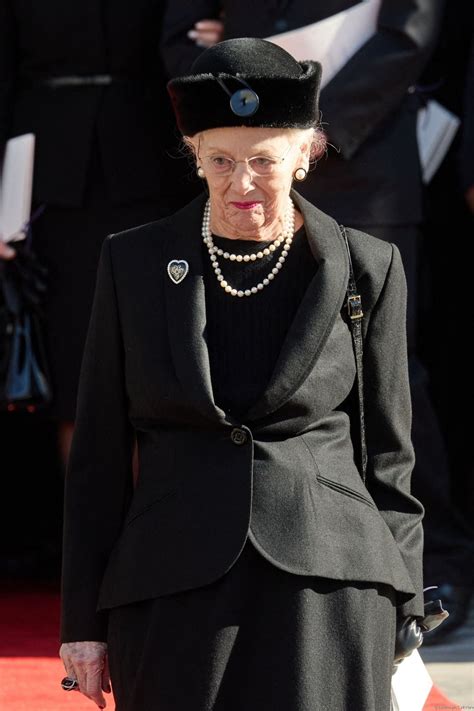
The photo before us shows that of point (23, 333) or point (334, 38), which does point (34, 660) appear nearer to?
point (23, 333)

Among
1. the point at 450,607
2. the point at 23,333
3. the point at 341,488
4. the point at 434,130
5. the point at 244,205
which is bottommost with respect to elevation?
the point at 450,607

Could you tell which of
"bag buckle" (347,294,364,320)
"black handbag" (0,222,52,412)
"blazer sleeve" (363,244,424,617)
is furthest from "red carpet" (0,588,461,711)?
"bag buckle" (347,294,364,320)

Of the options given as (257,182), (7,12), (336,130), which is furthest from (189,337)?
(7,12)

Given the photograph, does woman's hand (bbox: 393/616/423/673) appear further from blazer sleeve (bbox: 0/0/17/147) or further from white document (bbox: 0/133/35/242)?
blazer sleeve (bbox: 0/0/17/147)

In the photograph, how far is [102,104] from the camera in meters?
4.49

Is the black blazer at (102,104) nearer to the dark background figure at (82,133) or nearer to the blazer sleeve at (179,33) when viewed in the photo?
the dark background figure at (82,133)

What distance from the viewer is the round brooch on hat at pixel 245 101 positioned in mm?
2498

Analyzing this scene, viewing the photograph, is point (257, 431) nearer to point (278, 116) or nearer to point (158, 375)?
point (158, 375)

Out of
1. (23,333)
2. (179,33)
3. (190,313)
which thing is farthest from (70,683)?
(179,33)

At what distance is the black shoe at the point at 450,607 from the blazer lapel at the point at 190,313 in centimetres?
204

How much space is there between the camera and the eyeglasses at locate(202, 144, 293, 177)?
8.39 feet

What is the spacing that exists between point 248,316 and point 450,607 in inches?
87.1

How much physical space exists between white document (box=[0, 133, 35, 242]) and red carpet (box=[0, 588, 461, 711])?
1.14 meters

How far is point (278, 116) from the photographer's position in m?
2.55
